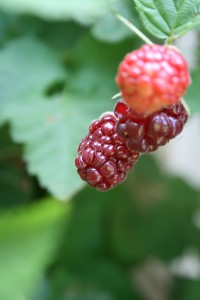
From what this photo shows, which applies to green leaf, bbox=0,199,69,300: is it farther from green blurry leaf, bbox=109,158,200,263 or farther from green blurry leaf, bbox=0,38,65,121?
green blurry leaf, bbox=109,158,200,263

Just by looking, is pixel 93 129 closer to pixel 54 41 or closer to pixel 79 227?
pixel 54 41

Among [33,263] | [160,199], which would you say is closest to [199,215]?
[160,199]

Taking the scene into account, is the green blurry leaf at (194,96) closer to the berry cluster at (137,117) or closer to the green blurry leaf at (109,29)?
the green blurry leaf at (109,29)

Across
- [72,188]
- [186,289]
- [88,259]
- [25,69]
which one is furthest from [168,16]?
[186,289]

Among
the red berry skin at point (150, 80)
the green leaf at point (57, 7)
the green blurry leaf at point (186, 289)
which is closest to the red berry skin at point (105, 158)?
the red berry skin at point (150, 80)

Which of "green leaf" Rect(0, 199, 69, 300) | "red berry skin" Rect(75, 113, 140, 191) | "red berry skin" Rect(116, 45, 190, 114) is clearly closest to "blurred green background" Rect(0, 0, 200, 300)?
"green leaf" Rect(0, 199, 69, 300)

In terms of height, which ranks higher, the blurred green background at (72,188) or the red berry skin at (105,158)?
the red berry skin at (105,158)
